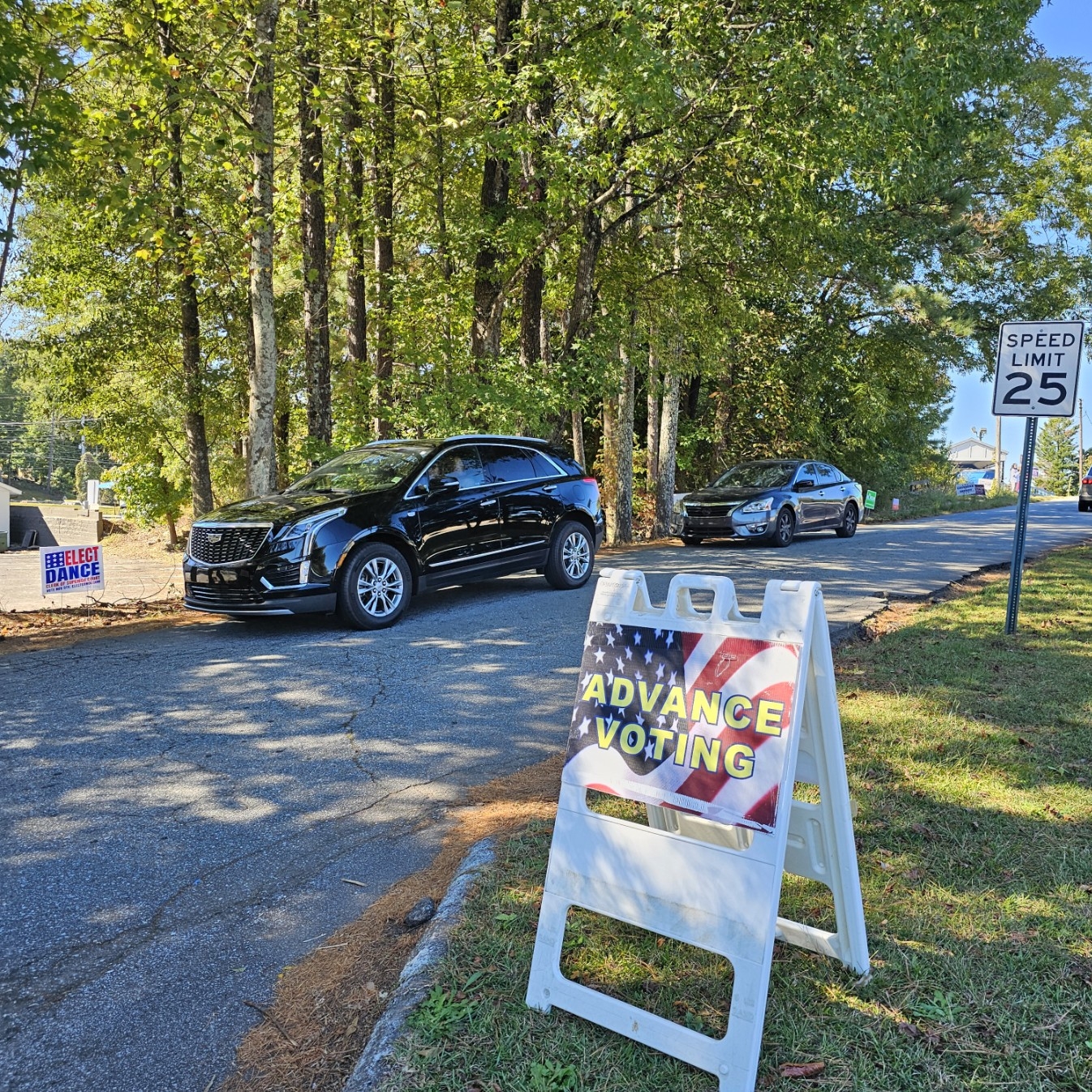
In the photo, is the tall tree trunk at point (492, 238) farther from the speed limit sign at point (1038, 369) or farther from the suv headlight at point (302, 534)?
the speed limit sign at point (1038, 369)

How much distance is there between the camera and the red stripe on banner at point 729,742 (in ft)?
8.25

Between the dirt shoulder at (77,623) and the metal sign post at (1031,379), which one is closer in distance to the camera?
the metal sign post at (1031,379)

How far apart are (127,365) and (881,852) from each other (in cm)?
2129

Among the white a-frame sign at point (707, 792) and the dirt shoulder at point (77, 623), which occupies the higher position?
the white a-frame sign at point (707, 792)

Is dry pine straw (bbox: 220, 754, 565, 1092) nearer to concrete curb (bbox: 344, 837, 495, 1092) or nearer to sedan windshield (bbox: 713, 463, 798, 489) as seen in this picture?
concrete curb (bbox: 344, 837, 495, 1092)

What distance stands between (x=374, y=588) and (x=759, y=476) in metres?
11.6

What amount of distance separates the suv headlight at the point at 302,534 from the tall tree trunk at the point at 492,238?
22.9 ft

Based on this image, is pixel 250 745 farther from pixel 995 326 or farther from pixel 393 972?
pixel 995 326

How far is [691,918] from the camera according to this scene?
2.54 m

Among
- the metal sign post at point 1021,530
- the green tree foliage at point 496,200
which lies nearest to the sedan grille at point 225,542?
the green tree foliage at point 496,200

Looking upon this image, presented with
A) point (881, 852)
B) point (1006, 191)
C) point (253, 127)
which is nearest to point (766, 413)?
point (1006, 191)

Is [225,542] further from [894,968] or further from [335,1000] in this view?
[894,968]

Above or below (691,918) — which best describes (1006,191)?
above

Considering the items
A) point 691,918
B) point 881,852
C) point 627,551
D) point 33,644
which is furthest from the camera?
point 627,551
